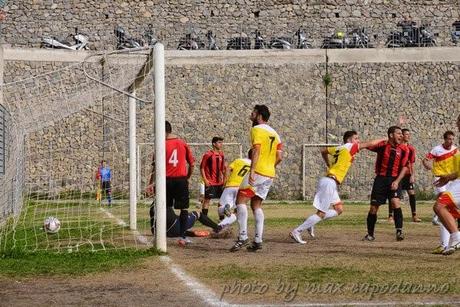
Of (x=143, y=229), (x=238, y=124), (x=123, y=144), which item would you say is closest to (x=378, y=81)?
(x=238, y=124)

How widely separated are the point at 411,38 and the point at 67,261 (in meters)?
28.5

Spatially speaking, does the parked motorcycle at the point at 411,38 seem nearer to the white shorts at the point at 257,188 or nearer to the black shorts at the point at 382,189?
the black shorts at the point at 382,189

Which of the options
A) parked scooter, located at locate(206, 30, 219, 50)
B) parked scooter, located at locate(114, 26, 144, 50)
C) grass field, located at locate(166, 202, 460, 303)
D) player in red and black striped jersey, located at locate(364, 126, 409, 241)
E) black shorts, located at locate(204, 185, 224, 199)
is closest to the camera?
grass field, located at locate(166, 202, 460, 303)

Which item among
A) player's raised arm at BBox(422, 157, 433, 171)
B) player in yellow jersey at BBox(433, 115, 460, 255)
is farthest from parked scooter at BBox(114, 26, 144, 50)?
player in yellow jersey at BBox(433, 115, 460, 255)

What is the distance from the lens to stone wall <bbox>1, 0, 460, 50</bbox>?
4162 cm

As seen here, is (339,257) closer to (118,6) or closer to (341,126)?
(341,126)

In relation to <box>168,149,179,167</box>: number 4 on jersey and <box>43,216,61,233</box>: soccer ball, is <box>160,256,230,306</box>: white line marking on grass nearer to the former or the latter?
<box>168,149,179,167</box>: number 4 on jersey

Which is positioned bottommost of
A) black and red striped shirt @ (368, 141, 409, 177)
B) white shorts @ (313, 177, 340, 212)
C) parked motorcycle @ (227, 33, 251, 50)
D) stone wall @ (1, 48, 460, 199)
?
white shorts @ (313, 177, 340, 212)

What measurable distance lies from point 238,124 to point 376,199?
2109 centimetres

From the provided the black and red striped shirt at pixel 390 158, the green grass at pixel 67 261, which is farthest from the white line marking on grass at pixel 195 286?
the black and red striped shirt at pixel 390 158

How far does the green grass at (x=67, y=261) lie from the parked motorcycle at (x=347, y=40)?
1040 inches

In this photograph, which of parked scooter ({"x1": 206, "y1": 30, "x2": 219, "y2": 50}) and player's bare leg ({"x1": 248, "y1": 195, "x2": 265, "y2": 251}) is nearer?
player's bare leg ({"x1": 248, "y1": 195, "x2": 265, "y2": 251})

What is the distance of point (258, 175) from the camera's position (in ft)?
44.2

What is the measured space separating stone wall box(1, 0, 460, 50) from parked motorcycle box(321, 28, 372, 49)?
2.02 metres
